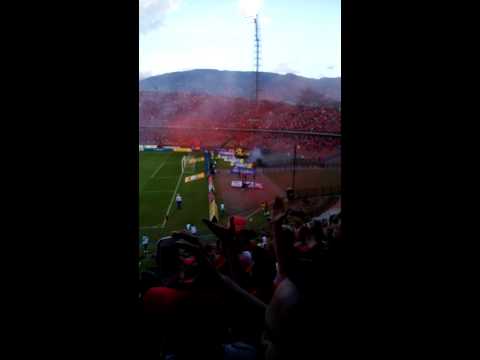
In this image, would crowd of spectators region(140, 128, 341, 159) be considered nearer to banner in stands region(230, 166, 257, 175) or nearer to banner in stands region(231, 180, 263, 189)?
banner in stands region(230, 166, 257, 175)

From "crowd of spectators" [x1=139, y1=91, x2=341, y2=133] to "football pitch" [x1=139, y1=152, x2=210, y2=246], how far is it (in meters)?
1.38

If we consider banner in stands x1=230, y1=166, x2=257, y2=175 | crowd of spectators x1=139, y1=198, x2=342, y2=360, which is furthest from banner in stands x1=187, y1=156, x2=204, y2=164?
crowd of spectators x1=139, y1=198, x2=342, y2=360

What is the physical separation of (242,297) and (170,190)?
19.0 feet

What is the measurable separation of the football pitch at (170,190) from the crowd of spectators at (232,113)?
1.38 metres

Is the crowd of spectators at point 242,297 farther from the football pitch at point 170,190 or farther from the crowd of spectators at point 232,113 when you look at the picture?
the football pitch at point 170,190

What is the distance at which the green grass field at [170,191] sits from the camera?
5823 mm

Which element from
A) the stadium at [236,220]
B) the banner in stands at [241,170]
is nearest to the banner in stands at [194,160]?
the stadium at [236,220]

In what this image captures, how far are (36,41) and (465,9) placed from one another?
130cm

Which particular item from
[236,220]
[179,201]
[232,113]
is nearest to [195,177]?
[179,201]

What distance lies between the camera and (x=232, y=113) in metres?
4.79

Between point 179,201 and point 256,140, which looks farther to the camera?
point 179,201

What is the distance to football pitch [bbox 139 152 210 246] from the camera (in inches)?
229

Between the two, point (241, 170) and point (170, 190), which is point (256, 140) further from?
point (170, 190)

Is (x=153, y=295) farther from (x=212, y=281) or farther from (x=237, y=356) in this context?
(x=237, y=356)
